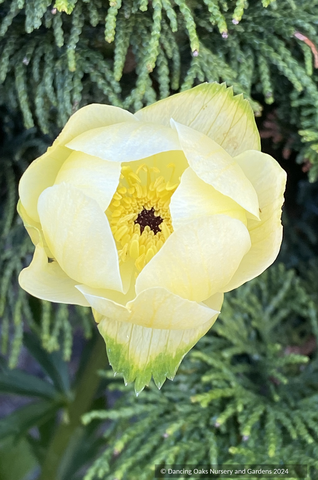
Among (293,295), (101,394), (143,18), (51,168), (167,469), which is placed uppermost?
(143,18)

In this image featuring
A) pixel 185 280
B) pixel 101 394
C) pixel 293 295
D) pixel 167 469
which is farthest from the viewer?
pixel 101 394

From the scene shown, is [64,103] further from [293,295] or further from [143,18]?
[293,295]

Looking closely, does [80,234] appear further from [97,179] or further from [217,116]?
[217,116]

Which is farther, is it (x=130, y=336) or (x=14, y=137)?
(x=14, y=137)

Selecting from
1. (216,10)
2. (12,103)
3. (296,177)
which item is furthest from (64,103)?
(296,177)

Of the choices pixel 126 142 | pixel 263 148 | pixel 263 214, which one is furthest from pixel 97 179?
pixel 263 148

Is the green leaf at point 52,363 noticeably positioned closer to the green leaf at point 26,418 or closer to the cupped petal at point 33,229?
the green leaf at point 26,418
